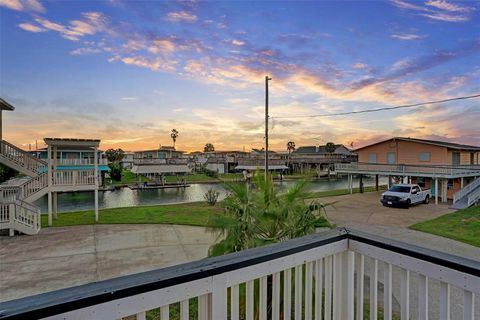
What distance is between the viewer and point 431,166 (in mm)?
16281

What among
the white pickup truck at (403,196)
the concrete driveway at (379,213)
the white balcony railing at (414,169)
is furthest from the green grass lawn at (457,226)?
the white balcony railing at (414,169)

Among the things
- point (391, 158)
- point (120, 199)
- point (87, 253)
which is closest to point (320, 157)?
point (391, 158)

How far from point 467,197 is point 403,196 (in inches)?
159

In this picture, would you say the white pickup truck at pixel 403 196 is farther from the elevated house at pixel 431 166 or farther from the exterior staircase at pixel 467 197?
the elevated house at pixel 431 166

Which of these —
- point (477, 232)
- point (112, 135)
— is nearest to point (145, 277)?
point (477, 232)

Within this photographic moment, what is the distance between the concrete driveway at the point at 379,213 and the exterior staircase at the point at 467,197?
2.18 feet

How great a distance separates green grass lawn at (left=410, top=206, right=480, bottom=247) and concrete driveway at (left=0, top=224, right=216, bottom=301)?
7476mm

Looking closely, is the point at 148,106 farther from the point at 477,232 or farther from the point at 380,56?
the point at 477,232

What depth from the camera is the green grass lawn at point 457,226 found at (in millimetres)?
8383

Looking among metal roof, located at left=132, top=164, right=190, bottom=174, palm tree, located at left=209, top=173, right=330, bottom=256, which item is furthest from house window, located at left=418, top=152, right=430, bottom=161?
metal roof, located at left=132, top=164, right=190, bottom=174

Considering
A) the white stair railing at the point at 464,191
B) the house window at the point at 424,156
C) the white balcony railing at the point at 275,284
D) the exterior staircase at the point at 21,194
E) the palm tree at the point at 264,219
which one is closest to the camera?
the white balcony railing at the point at 275,284

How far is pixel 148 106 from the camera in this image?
42.5 ft

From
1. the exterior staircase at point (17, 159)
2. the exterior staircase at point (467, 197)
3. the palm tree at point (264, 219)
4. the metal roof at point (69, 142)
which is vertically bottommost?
the exterior staircase at point (467, 197)

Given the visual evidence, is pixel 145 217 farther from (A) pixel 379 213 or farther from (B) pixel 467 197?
(B) pixel 467 197
